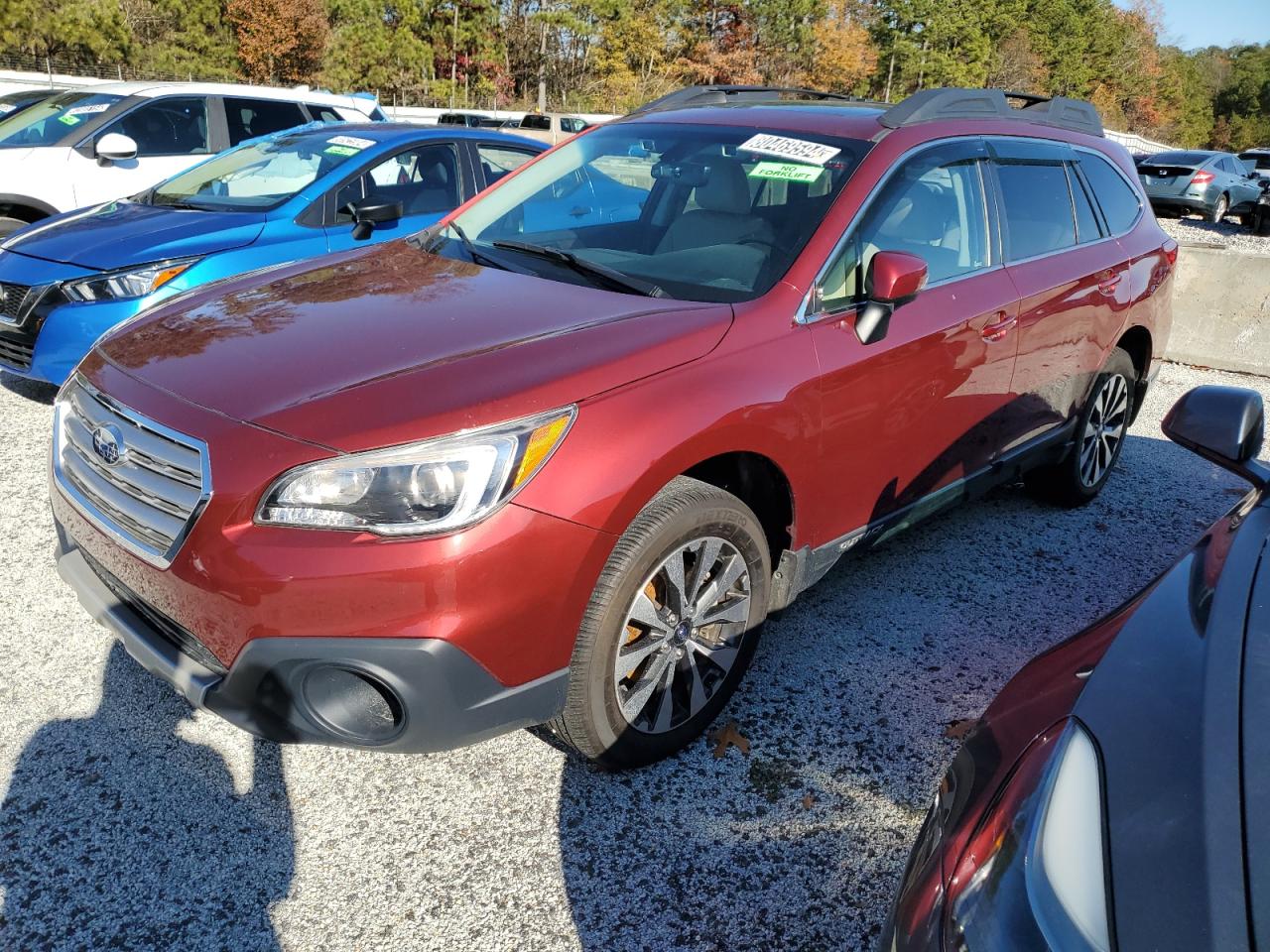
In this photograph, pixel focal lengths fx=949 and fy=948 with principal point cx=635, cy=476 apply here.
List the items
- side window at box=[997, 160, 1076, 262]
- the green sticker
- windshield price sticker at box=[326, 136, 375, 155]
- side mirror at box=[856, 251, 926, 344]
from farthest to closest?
1. windshield price sticker at box=[326, 136, 375, 155]
2. side window at box=[997, 160, 1076, 262]
3. the green sticker
4. side mirror at box=[856, 251, 926, 344]

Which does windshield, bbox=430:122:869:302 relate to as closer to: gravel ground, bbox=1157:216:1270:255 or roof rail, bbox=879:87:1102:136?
roof rail, bbox=879:87:1102:136

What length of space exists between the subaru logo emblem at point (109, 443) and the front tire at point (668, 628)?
1.27 metres

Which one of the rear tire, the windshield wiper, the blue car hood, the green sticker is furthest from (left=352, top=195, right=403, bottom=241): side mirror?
the rear tire

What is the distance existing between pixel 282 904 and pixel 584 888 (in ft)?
2.37

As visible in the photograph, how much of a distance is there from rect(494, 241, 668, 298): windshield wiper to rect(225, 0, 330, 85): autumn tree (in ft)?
143

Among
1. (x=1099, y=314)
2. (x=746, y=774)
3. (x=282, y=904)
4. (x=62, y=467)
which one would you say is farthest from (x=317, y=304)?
(x=1099, y=314)

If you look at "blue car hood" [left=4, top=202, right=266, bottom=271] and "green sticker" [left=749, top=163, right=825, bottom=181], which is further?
"blue car hood" [left=4, top=202, right=266, bottom=271]

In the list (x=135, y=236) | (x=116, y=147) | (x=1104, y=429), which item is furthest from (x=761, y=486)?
(x=116, y=147)

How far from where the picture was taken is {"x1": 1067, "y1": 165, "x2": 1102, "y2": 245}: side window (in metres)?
4.30

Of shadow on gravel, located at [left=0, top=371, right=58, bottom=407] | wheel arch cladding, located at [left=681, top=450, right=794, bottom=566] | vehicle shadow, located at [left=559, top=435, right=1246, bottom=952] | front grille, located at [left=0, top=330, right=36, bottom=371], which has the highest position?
wheel arch cladding, located at [left=681, top=450, right=794, bottom=566]

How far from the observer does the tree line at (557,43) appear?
38562 millimetres

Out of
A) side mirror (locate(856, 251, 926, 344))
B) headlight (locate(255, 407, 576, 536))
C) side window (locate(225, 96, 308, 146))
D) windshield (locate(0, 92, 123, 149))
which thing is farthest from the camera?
side window (locate(225, 96, 308, 146))

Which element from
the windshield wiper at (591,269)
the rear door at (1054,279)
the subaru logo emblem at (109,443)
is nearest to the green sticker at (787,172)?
the windshield wiper at (591,269)

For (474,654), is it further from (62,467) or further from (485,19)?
(485,19)
